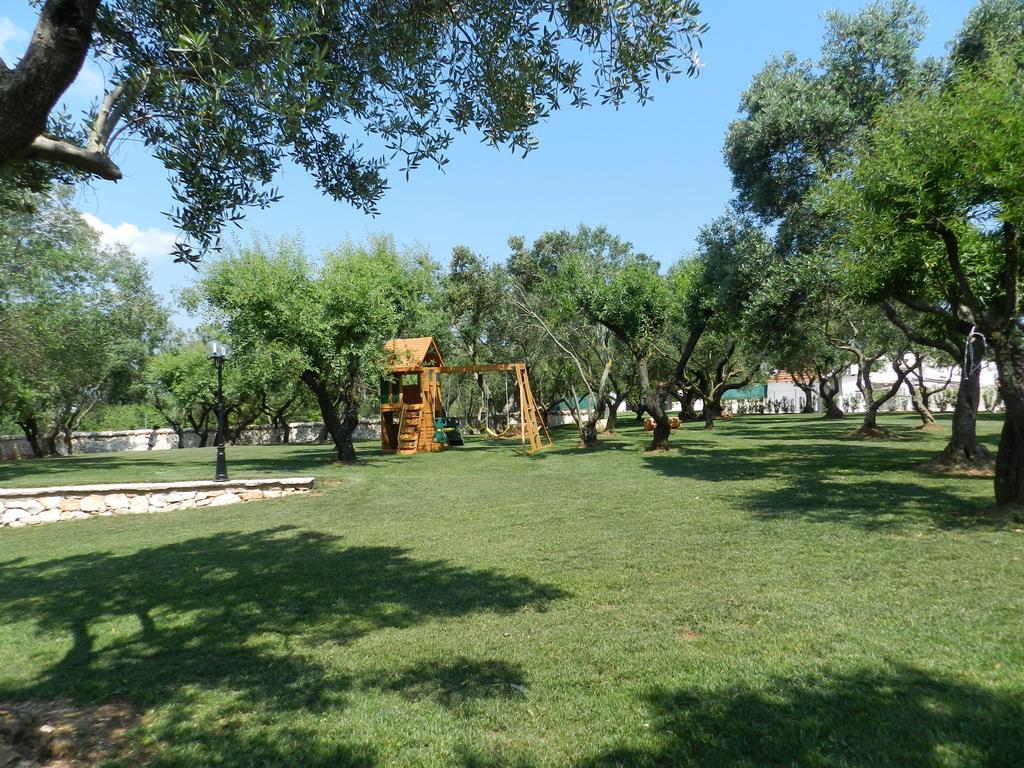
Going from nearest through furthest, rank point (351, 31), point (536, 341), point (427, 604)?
point (351, 31) < point (427, 604) < point (536, 341)

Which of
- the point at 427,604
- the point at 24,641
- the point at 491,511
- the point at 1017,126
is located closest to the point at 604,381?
the point at 491,511

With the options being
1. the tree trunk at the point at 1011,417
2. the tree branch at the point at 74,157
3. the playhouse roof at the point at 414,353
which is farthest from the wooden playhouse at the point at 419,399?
the tree branch at the point at 74,157

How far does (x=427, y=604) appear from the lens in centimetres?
582

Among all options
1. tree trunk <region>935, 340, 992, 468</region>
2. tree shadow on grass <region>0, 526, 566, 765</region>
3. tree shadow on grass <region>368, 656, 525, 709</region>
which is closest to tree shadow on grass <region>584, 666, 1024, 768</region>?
tree shadow on grass <region>368, 656, 525, 709</region>

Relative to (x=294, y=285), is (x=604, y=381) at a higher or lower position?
lower

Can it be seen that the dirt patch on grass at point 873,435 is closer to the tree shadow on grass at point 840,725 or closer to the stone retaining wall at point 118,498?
the stone retaining wall at point 118,498

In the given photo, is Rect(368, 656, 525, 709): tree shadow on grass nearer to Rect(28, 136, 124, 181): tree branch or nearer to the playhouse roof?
Rect(28, 136, 124, 181): tree branch

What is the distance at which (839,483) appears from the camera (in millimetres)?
12328

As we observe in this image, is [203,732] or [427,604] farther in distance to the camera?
[427,604]

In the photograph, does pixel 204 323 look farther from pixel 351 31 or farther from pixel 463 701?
pixel 463 701

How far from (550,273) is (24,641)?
35.3 m

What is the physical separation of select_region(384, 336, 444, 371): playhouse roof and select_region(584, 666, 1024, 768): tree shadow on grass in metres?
20.5

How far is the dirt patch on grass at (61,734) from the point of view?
3.22 metres

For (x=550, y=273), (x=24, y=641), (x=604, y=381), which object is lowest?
(x=24, y=641)
